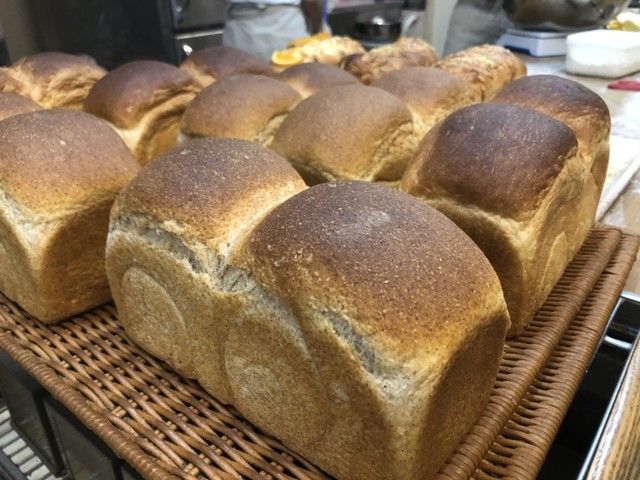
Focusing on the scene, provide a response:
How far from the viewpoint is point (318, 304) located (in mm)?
646

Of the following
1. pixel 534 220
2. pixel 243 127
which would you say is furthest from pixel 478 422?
pixel 243 127

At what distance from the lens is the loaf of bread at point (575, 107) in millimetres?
1122

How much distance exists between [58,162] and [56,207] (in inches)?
3.3

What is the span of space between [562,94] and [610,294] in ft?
1.44

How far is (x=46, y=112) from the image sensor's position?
108 centimetres

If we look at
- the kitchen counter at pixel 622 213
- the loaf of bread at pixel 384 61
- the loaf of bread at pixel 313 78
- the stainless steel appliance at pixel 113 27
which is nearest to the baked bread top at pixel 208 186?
the kitchen counter at pixel 622 213

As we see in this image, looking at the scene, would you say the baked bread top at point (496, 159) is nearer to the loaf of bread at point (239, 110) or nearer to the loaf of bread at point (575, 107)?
the loaf of bread at point (575, 107)

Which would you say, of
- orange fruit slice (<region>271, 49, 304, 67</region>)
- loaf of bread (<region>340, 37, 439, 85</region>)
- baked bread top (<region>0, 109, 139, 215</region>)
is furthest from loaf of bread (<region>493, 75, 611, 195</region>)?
orange fruit slice (<region>271, 49, 304, 67</region>)

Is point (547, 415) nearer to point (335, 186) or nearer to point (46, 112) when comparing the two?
point (335, 186)

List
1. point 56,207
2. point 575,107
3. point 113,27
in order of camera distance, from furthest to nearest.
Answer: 1. point 113,27
2. point 575,107
3. point 56,207

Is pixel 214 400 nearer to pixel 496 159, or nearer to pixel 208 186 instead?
pixel 208 186

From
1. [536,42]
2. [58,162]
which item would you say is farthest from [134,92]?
[536,42]

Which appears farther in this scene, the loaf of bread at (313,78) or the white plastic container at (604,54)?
the white plastic container at (604,54)

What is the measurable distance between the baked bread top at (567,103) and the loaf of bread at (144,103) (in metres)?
0.91
